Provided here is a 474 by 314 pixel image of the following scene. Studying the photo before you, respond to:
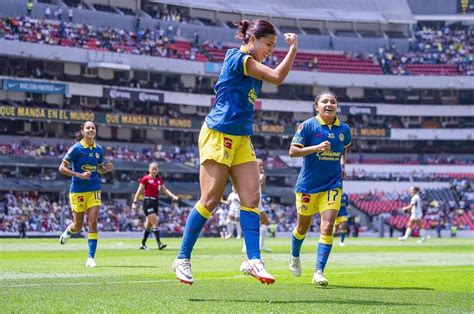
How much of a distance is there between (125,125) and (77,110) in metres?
4.20

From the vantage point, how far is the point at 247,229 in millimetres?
10305

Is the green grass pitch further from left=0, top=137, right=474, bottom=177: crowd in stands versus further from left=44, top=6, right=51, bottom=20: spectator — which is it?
left=44, top=6, right=51, bottom=20: spectator

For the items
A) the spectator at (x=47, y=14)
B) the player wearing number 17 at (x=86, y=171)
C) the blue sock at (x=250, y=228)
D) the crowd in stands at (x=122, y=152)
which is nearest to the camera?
the blue sock at (x=250, y=228)

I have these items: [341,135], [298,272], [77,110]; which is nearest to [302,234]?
[298,272]

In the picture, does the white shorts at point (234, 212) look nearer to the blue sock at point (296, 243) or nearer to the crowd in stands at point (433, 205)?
the blue sock at point (296, 243)

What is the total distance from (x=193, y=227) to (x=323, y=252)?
311cm

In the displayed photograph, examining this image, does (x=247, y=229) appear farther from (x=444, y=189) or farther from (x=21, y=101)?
(x=444, y=189)

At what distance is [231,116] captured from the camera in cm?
1014

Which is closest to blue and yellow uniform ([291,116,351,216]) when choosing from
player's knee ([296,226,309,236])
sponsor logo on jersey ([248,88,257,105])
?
player's knee ([296,226,309,236])

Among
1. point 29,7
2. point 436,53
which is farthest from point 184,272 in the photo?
Result: point 436,53

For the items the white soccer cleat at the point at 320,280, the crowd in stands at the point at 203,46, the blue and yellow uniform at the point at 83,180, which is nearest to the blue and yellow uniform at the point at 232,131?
the white soccer cleat at the point at 320,280

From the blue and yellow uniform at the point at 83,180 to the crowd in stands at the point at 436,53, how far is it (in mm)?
73851

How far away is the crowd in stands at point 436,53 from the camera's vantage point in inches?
3580

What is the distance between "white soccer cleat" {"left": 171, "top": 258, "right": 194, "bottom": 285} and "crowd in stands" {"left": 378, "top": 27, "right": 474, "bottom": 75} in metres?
81.2
